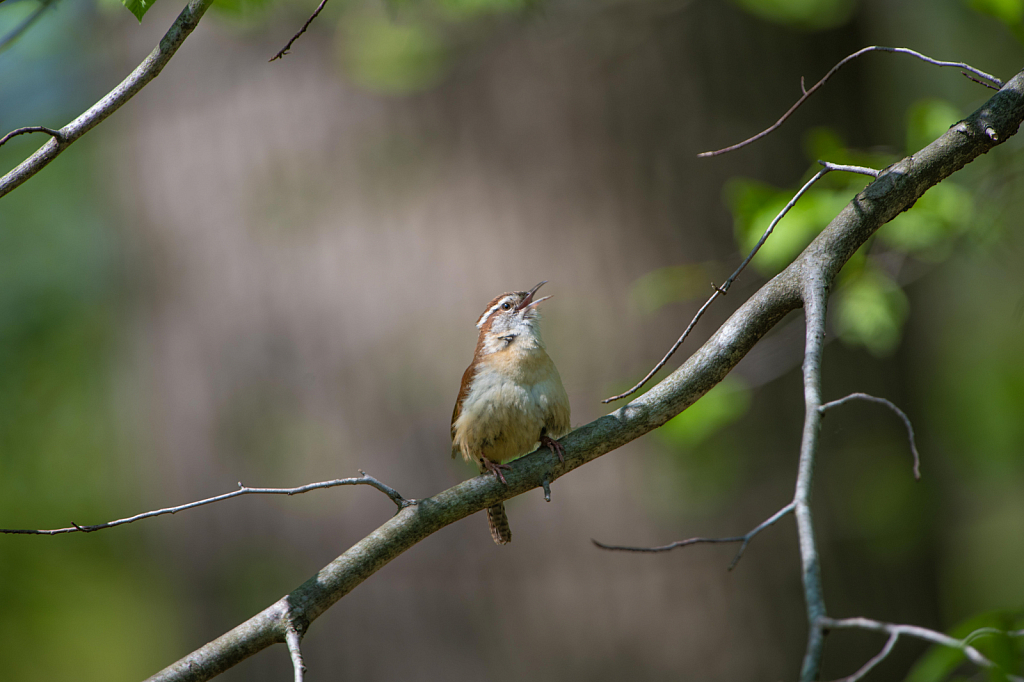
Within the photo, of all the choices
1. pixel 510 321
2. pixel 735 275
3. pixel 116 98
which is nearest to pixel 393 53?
pixel 510 321

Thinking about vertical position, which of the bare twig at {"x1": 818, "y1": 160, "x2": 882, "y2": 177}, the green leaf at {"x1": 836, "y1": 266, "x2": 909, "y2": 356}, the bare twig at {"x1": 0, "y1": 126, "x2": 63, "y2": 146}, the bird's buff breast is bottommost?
the bare twig at {"x1": 818, "y1": 160, "x2": 882, "y2": 177}

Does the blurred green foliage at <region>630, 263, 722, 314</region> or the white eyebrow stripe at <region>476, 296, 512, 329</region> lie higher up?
the white eyebrow stripe at <region>476, 296, 512, 329</region>

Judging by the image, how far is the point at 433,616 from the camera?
14.9 feet

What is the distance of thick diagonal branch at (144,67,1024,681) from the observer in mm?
2031

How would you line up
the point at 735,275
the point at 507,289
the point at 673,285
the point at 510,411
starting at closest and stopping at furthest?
the point at 735,275 → the point at 510,411 → the point at 673,285 → the point at 507,289

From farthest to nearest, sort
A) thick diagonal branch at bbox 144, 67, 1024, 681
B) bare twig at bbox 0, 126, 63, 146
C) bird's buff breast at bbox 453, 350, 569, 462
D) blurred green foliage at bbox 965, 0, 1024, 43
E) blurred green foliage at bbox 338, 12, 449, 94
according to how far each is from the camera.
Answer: blurred green foliage at bbox 338, 12, 449, 94 → bird's buff breast at bbox 453, 350, 569, 462 → blurred green foliage at bbox 965, 0, 1024, 43 → thick diagonal branch at bbox 144, 67, 1024, 681 → bare twig at bbox 0, 126, 63, 146

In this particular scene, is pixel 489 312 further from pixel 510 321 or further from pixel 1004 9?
pixel 1004 9

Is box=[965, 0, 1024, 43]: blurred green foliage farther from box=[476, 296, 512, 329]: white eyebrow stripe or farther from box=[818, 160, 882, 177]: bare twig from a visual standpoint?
box=[476, 296, 512, 329]: white eyebrow stripe

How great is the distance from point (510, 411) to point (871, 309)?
6.72ft

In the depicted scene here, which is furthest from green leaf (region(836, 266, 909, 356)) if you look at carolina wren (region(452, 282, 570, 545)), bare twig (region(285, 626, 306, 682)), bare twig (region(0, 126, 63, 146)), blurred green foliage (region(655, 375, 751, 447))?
bare twig (region(0, 126, 63, 146))

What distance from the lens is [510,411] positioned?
3.46 m

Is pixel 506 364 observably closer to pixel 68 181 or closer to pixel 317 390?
pixel 317 390

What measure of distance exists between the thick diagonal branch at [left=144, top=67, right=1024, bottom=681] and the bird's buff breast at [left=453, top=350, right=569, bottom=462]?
116 cm

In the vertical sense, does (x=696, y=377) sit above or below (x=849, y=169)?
below
